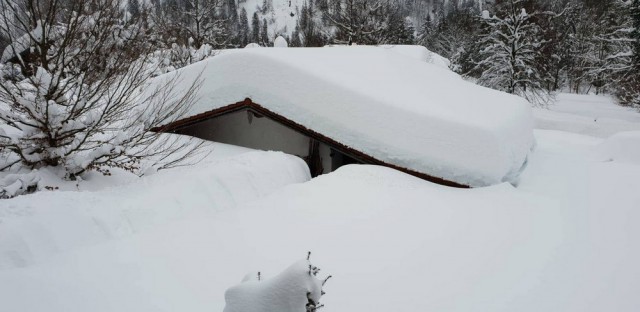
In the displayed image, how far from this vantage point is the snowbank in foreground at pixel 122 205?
2.83 m

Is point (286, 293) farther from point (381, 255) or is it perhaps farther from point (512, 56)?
point (512, 56)

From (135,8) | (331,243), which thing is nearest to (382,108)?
(331,243)

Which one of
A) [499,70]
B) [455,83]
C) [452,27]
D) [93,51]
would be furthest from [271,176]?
[452,27]

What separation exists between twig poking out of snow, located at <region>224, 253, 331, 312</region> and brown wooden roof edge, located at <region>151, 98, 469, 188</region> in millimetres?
4352

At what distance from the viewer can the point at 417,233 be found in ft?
12.0

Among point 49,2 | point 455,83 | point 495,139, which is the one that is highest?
point 49,2

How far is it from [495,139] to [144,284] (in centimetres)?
475

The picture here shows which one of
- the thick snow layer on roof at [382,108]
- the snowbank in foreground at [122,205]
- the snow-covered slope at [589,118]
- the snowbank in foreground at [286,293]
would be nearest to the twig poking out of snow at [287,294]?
the snowbank in foreground at [286,293]

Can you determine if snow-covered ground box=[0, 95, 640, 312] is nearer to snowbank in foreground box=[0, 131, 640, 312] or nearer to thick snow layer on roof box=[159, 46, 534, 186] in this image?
snowbank in foreground box=[0, 131, 640, 312]

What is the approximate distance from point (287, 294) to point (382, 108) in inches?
184

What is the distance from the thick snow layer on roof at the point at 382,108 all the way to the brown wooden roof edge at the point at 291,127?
3.0 inches

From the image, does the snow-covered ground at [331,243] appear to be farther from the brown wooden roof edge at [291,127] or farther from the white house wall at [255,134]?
the white house wall at [255,134]

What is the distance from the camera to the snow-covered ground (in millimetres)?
2605

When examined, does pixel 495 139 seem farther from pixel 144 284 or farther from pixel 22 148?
pixel 22 148
